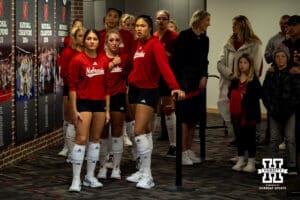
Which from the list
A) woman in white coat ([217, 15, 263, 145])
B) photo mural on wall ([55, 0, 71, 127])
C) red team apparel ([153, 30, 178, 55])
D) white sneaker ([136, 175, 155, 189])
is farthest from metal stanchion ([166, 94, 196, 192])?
photo mural on wall ([55, 0, 71, 127])

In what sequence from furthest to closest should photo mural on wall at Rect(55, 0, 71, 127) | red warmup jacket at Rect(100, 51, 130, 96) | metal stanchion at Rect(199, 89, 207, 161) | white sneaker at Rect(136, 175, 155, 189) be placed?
1. photo mural on wall at Rect(55, 0, 71, 127)
2. metal stanchion at Rect(199, 89, 207, 161)
3. red warmup jacket at Rect(100, 51, 130, 96)
4. white sneaker at Rect(136, 175, 155, 189)

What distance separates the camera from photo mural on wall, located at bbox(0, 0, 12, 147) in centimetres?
633

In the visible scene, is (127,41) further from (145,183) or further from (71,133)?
(145,183)

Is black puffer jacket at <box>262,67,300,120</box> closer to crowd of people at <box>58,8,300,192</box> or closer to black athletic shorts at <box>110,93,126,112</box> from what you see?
crowd of people at <box>58,8,300,192</box>

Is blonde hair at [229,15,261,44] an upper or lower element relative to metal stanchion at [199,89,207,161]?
upper

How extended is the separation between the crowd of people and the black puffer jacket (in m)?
0.01

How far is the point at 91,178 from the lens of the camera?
5.84 m

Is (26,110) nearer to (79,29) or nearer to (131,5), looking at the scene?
(79,29)

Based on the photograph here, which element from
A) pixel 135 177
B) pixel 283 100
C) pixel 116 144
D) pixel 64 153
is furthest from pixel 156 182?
pixel 64 153

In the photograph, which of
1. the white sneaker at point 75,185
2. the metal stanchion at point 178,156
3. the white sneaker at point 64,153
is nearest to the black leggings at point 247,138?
the metal stanchion at point 178,156

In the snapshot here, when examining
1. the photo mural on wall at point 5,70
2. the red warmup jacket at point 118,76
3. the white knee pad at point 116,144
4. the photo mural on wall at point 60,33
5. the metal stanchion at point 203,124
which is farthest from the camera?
the photo mural on wall at point 60,33

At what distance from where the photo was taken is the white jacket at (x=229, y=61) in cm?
748

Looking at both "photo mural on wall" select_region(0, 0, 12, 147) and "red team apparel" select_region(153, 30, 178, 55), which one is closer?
"photo mural on wall" select_region(0, 0, 12, 147)

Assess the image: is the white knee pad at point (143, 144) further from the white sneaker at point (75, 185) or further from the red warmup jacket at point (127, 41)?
the red warmup jacket at point (127, 41)
